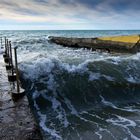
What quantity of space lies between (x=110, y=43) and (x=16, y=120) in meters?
19.5

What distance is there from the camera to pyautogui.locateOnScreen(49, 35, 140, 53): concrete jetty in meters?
20.2

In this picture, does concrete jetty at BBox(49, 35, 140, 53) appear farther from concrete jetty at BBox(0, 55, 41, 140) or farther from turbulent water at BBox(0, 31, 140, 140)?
concrete jetty at BBox(0, 55, 41, 140)

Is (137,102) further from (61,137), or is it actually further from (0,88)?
(0,88)

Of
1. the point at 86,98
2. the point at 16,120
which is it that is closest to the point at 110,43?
the point at 86,98

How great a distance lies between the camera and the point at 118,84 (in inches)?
382

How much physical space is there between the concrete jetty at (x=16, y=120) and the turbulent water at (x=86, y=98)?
2.45 ft

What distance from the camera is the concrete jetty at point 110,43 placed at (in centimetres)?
2025

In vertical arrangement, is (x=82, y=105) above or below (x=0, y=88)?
below

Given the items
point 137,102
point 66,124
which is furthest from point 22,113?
point 137,102

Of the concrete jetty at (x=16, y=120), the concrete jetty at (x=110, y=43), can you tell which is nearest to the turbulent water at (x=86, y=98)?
the concrete jetty at (x=16, y=120)

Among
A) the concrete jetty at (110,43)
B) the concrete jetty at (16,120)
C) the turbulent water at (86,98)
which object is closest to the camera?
the concrete jetty at (16,120)

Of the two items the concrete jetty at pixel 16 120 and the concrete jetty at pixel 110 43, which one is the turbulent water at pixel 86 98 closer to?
the concrete jetty at pixel 16 120

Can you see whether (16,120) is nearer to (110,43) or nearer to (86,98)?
(86,98)

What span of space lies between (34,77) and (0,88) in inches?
122
